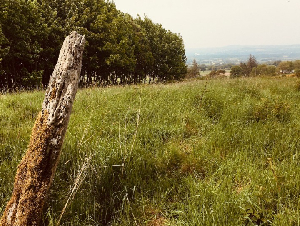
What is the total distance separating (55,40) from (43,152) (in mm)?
22871

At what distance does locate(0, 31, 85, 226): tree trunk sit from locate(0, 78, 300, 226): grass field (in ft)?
0.98

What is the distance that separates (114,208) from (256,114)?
4341 millimetres

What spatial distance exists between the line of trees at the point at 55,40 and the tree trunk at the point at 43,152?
738 centimetres

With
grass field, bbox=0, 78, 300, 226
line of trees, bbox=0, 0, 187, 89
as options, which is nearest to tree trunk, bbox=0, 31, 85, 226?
grass field, bbox=0, 78, 300, 226

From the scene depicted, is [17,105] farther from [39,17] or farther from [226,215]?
[39,17]

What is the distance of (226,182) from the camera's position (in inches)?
119

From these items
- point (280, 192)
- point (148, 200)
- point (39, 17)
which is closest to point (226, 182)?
point (280, 192)

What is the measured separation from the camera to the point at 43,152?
2.21 metres

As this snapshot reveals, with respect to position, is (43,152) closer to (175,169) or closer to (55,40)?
(175,169)

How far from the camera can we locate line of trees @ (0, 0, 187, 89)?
17.9 meters

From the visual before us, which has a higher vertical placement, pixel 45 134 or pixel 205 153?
pixel 45 134

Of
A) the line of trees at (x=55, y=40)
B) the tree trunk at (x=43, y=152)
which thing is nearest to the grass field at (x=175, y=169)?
the tree trunk at (x=43, y=152)

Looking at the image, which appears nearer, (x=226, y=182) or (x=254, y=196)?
(x=254, y=196)

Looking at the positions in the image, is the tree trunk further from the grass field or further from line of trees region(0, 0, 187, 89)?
line of trees region(0, 0, 187, 89)
